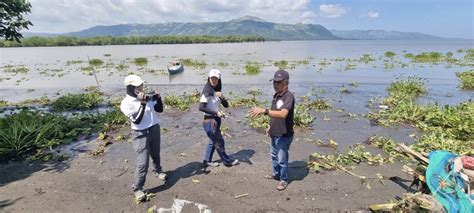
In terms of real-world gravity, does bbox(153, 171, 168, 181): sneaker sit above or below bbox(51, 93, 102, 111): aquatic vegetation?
below

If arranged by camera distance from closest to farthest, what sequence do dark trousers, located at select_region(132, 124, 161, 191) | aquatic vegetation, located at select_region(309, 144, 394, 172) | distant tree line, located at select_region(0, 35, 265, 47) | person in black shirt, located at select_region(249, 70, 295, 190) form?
1. person in black shirt, located at select_region(249, 70, 295, 190)
2. dark trousers, located at select_region(132, 124, 161, 191)
3. aquatic vegetation, located at select_region(309, 144, 394, 172)
4. distant tree line, located at select_region(0, 35, 265, 47)

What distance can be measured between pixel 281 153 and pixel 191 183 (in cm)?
229

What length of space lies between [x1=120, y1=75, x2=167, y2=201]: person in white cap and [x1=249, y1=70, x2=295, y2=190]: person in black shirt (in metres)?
2.11

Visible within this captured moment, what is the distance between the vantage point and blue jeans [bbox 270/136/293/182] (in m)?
6.54

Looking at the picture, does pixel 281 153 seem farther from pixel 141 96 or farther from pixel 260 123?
pixel 260 123

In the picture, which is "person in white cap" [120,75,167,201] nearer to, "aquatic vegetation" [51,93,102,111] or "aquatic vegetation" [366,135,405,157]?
"aquatic vegetation" [366,135,405,157]

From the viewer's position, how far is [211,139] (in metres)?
7.75

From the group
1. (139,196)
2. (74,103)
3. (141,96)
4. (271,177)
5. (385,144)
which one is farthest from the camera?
(74,103)

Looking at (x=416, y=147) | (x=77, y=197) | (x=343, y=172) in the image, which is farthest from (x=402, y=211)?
(x=77, y=197)

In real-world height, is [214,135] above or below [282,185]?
above

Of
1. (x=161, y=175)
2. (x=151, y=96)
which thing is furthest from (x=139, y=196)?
(x=151, y=96)

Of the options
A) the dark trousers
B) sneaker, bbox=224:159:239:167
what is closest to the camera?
the dark trousers

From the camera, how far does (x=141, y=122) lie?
20.8 feet

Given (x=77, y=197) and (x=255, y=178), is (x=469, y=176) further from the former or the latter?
(x=77, y=197)
